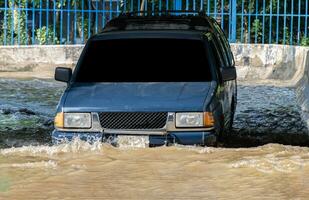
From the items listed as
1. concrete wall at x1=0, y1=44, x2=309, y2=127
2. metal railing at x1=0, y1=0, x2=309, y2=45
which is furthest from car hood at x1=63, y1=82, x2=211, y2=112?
metal railing at x1=0, y1=0, x2=309, y2=45

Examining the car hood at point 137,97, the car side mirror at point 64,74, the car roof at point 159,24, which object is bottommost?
the car hood at point 137,97

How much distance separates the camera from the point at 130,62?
8.26 m

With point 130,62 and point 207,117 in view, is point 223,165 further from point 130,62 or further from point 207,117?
point 130,62

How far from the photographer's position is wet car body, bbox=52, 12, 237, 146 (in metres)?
7.27

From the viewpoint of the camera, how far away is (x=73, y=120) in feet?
24.2

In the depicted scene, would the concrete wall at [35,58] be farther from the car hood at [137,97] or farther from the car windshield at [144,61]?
the car hood at [137,97]

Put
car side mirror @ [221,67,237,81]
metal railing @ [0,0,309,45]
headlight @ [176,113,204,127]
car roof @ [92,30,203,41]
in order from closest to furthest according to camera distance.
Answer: headlight @ [176,113,204,127]
car side mirror @ [221,67,237,81]
car roof @ [92,30,203,41]
metal railing @ [0,0,309,45]

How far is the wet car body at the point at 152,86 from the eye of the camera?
7266 millimetres

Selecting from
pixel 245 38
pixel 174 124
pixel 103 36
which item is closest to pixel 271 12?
pixel 245 38

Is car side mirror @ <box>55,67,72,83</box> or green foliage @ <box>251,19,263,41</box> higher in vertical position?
green foliage @ <box>251,19,263,41</box>

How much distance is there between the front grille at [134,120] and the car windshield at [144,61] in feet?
2.45

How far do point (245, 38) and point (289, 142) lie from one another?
36.5 feet

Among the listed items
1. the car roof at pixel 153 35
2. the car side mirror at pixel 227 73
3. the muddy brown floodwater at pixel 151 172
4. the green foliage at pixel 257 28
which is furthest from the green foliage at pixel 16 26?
the car side mirror at pixel 227 73

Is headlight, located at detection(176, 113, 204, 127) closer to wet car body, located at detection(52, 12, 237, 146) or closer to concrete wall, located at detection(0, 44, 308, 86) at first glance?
wet car body, located at detection(52, 12, 237, 146)
